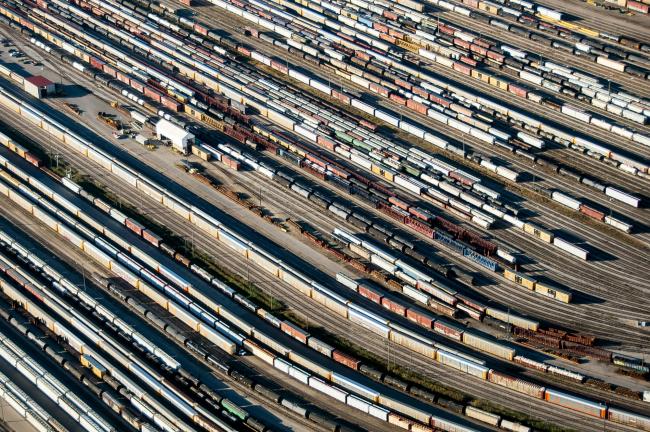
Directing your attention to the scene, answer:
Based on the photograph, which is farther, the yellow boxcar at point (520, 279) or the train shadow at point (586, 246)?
the train shadow at point (586, 246)

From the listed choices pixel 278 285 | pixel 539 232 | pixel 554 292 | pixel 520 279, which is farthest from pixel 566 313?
pixel 278 285

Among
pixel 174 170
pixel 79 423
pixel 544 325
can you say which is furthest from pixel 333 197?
pixel 79 423

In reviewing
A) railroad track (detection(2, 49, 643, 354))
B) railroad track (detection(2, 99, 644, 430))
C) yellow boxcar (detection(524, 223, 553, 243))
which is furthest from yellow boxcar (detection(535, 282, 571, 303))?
railroad track (detection(2, 99, 644, 430))

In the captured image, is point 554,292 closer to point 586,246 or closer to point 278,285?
point 586,246

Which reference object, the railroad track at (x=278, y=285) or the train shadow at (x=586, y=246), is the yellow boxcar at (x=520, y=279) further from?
the railroad track at (x=278, y=285)

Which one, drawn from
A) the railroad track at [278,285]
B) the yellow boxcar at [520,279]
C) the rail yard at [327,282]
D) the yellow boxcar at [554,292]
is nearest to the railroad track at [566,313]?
the rail yard at [327,282]

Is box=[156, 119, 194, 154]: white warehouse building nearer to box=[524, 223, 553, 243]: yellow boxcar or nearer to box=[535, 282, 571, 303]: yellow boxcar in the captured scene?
box=[524, 223, 553, 243]: yellow boxcar

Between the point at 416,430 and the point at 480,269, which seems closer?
the point at 416,430

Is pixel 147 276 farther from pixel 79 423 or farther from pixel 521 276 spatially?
pixel 521 276
